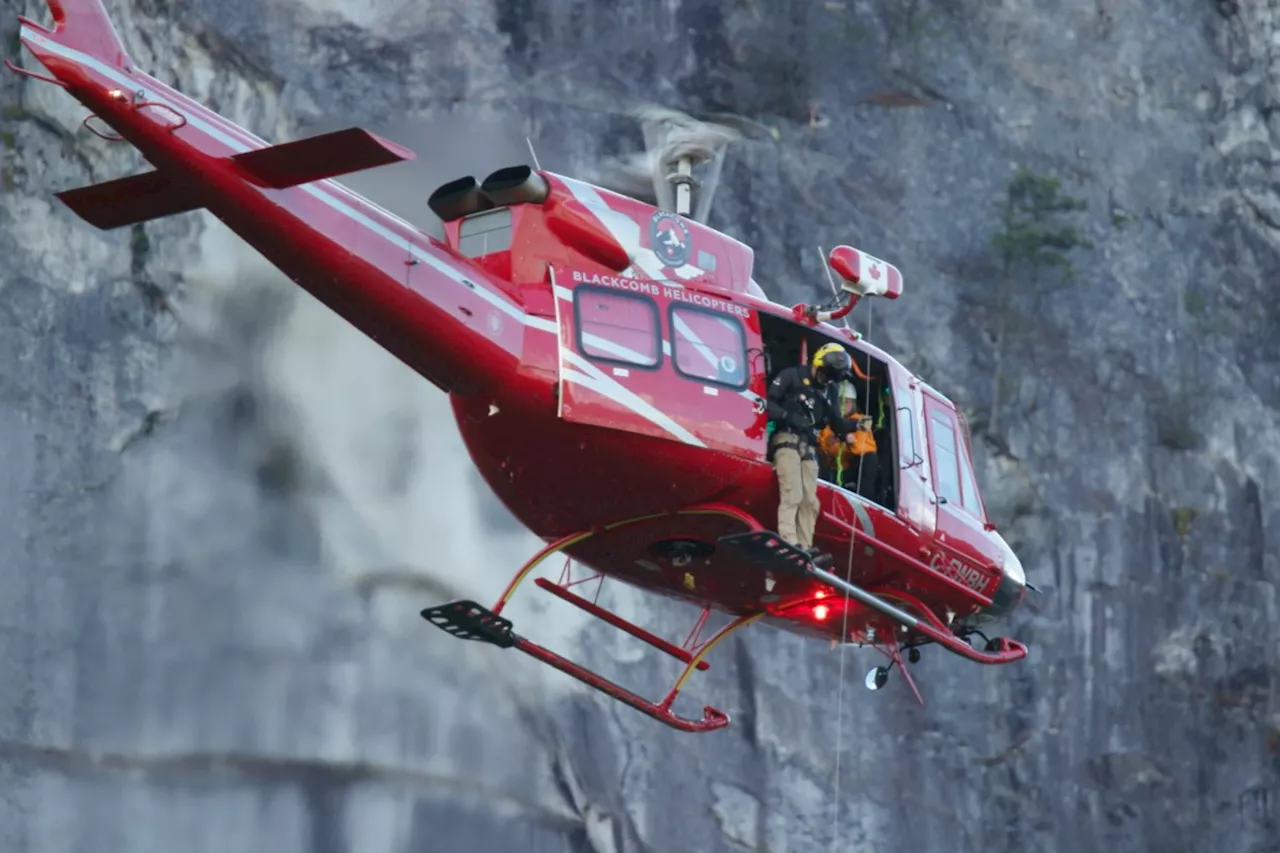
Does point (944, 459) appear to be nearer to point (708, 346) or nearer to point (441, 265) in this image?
point (708, 346)

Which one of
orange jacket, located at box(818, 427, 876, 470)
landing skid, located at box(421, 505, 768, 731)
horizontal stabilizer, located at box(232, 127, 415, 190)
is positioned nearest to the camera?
horizontal stabilizer, located at box(232, 127, 415, 190)

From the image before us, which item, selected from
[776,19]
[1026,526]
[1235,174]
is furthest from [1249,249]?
[776,19]

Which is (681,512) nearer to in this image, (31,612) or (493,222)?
(493,222)

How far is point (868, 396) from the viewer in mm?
12281

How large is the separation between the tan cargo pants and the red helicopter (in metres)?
0.09

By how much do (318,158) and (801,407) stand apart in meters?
3.07

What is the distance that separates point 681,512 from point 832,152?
28.6 feet

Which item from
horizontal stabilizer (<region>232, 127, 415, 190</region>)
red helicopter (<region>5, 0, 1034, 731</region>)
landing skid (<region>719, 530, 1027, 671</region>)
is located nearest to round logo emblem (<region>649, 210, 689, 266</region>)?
red helicopter (<region>5, 0, 1034, 731</region>)

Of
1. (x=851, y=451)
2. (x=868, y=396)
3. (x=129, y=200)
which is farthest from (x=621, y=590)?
(x=129, y=200)

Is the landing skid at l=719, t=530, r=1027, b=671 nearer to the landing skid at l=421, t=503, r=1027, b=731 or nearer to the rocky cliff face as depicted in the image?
the landing skid at l=421, t=503, r=1027, b=731

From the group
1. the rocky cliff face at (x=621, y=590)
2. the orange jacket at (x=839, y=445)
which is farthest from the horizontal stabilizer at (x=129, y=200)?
the rocky cliff face at (x=621, y=590)

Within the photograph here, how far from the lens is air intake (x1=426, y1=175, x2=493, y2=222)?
37.3 ft

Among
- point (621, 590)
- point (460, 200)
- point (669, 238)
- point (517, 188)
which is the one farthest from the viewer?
point (621, 590)

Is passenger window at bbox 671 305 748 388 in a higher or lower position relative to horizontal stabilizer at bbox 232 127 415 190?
lower
